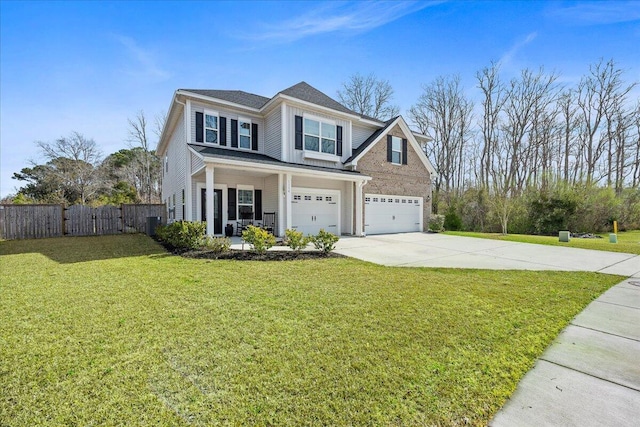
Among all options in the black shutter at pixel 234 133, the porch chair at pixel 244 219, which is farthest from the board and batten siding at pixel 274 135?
the porch chair at pixel 244 219

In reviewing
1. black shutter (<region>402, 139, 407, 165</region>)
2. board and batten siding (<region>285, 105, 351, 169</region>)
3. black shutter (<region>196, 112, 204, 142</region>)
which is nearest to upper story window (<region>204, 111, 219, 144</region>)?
black shutter (<region>196, 112, 204, 142</region>)

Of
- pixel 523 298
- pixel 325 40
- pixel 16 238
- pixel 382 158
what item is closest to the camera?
pixel 523 298

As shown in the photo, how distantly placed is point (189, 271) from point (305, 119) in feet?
30.6

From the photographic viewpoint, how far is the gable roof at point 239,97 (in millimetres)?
12788

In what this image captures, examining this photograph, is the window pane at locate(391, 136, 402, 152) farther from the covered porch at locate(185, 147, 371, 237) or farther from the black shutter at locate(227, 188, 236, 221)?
the black shutter at locate(227, 188, 236, 221)

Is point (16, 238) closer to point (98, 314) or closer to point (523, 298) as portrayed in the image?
point (98, 314)

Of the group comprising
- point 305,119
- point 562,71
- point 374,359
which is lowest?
point 374,359

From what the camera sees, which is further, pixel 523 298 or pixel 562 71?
pixel 562 71

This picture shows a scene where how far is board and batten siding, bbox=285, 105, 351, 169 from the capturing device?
13.0 m

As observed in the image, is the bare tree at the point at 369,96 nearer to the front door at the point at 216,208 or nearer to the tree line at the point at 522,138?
the tree line at the point at 522,138

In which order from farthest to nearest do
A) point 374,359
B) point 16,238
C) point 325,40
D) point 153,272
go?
point 16,238, point 325,40, point 153,272, point 374,359

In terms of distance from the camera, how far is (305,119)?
13438 mm

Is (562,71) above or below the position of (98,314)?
→ above

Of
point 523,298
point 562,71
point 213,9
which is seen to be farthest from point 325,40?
point 562,71
